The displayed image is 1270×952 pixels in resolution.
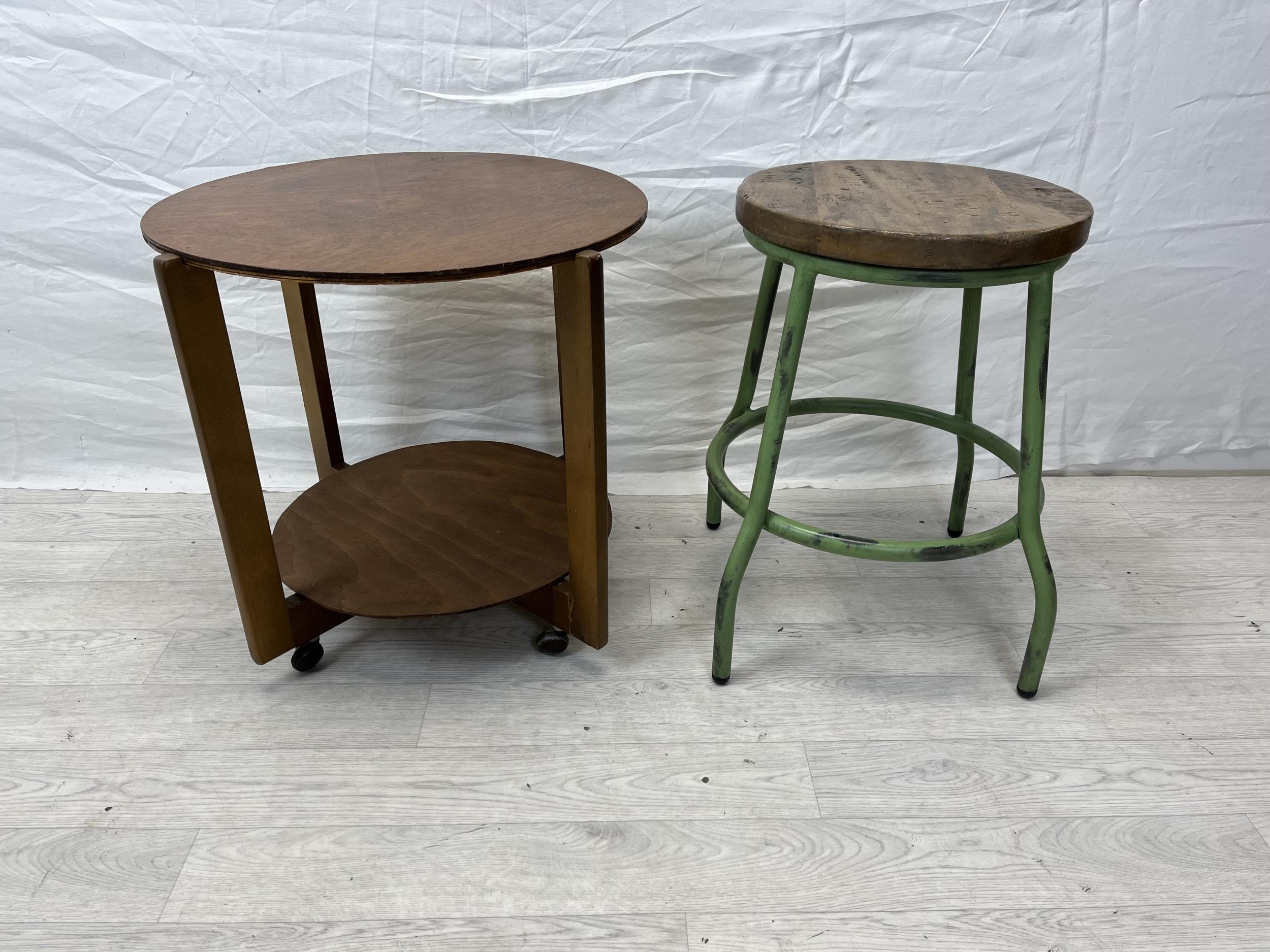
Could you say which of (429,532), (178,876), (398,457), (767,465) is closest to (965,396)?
(767,465)

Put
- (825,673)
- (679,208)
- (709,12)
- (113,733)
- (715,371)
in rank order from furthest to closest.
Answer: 1. (715,371)
2. (679,208)
3. (709,12)
4. (825,673)
5. (113,733)

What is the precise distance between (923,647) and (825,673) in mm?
204

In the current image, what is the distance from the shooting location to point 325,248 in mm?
1142

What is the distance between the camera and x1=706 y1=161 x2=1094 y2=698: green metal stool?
120 cm

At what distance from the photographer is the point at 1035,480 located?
1.40 metres

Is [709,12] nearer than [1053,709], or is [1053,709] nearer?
[1053,709]

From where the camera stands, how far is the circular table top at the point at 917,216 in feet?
3.91

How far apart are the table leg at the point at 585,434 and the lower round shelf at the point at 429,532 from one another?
84 mm

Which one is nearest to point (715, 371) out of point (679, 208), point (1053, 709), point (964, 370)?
point (679, 208)

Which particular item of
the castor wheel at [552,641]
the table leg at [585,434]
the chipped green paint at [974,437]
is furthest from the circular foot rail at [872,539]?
the castor wheel at [552,641]

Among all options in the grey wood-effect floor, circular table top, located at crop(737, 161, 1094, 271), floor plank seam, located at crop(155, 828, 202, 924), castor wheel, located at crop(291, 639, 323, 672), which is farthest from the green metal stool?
floor plank seam, located at crop(155, 828, 202, 924)

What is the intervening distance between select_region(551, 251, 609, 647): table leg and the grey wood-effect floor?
158mm

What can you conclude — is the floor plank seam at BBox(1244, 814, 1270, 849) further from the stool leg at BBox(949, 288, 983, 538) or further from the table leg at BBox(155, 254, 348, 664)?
the table leg at BBox(155, 254, 348, 664)

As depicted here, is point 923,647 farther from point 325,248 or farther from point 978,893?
point 325,248
